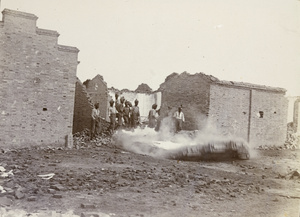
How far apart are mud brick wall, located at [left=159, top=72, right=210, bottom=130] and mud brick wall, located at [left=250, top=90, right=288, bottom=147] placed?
3.00m

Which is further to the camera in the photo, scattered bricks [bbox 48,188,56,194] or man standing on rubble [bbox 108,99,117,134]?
man standing on rubble [bbox 108,99,117,134]

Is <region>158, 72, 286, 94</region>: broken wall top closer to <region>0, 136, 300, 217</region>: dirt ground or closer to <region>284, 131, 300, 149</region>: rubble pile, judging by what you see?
<region>284, 131, 300, 149</region>: rubble pile

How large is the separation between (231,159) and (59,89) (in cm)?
712

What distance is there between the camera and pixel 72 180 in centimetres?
722

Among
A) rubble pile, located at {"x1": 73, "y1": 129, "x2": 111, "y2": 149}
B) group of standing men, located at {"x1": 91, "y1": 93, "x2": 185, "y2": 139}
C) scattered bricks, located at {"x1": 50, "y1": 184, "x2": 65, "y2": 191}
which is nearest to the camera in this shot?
scattered bricks, located at {"x1": 50, "y1": 184, "x2": 65, "y2": 191}

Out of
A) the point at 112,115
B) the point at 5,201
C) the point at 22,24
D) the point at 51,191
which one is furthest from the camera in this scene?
the point at 112,115

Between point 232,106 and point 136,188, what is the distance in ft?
37.5

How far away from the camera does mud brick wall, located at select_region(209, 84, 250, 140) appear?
55.1ft

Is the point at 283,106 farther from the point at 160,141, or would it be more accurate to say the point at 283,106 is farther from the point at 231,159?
the point at 160,141

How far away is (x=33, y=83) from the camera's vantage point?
38.2 feet

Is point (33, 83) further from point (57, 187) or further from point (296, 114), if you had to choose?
point (296, 114)

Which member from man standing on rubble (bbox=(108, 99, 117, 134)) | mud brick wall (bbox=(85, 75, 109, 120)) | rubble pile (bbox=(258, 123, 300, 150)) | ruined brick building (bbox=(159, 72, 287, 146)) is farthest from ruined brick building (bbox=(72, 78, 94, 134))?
rubble pile (bbox=(258, 123, 300, 150))

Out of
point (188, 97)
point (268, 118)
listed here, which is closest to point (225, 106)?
point (188, 97)

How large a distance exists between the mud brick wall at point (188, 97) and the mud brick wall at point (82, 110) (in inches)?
192
